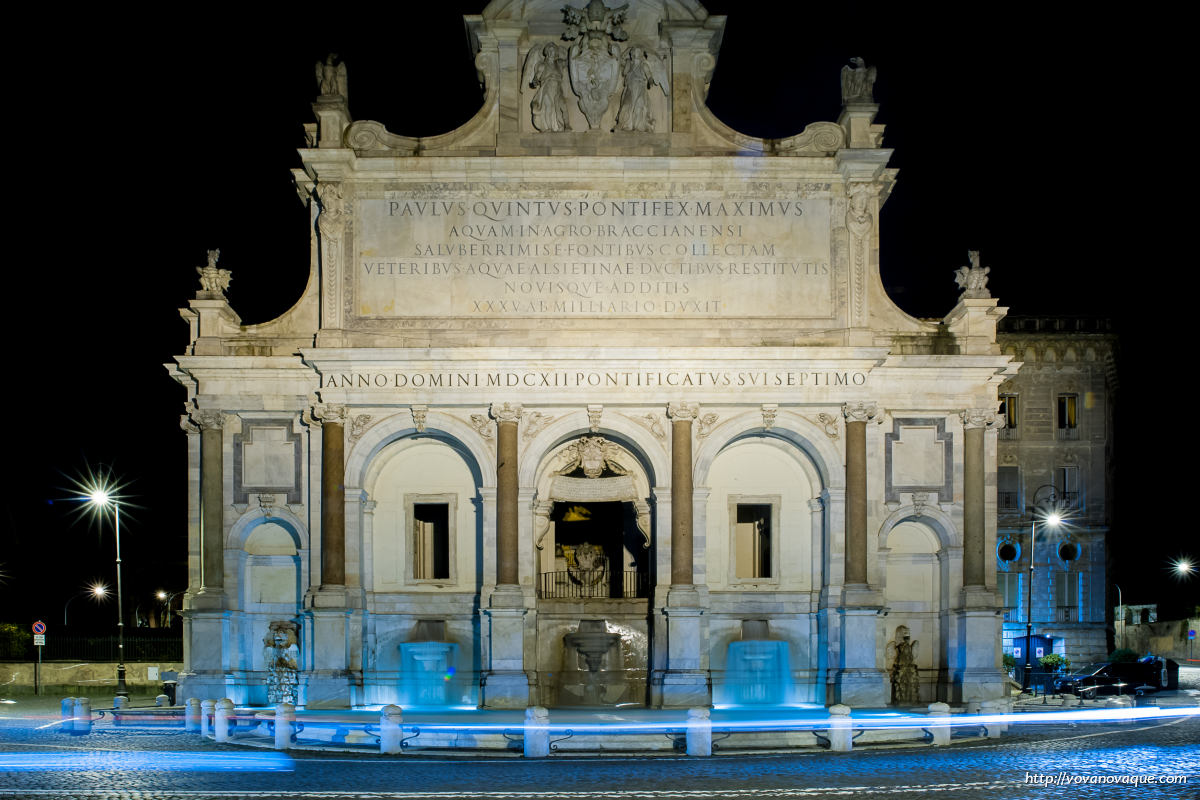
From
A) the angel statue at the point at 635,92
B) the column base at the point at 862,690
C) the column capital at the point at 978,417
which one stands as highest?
the angel statue at the point at 635,92

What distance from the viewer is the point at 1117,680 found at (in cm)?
4159

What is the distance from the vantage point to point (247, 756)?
84.0 feet

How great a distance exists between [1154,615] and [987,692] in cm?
4156

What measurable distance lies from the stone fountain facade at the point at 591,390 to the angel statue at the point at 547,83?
3.0 inches

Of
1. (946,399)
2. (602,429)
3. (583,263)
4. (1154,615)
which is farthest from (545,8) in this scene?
(1154,615)

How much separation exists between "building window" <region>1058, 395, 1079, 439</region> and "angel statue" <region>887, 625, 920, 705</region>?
2269 cm

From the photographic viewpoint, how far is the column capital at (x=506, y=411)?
1427 inches

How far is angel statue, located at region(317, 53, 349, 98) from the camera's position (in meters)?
37.2

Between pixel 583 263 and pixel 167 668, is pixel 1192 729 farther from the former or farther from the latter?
pixel 167 668

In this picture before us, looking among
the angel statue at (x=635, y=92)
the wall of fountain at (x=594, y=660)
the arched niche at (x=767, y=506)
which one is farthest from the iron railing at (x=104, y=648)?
the angel statue at (x=635, y=92)

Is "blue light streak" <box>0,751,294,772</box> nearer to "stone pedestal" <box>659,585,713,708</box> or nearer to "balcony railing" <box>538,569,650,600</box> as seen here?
"stone pedestal" <box>659,585,713,708</box>

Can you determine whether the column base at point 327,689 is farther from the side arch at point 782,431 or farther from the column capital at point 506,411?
the side arch at point 782,431

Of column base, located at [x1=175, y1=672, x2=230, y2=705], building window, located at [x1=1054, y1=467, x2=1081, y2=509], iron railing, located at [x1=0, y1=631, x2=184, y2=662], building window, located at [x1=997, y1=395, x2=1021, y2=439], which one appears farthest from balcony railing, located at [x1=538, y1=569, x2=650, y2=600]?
building window, located at [x1=1054, y1=467, x2=1081, y2=509]

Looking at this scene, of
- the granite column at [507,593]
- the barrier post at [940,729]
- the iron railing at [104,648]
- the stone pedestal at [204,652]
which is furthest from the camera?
the iron railing at [104,648]
